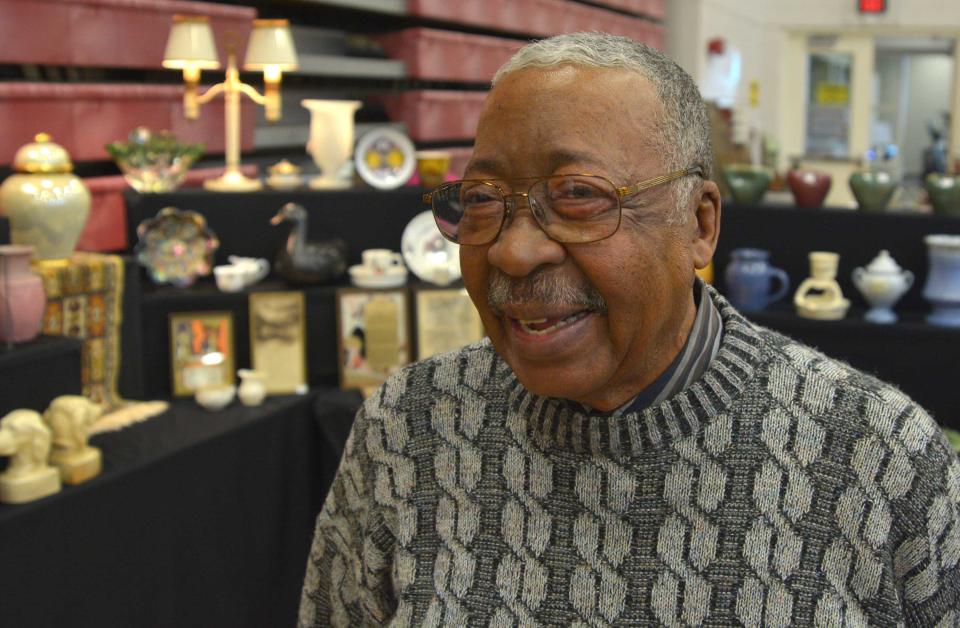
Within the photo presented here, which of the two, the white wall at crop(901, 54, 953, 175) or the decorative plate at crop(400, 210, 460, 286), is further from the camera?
the white wall at crop(901, 54, 953, 175)

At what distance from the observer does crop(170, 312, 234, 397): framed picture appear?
3.37 m

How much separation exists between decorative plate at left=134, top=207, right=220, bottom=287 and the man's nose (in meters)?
2.64

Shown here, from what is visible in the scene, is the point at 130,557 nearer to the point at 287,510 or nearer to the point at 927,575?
the point at 287,510

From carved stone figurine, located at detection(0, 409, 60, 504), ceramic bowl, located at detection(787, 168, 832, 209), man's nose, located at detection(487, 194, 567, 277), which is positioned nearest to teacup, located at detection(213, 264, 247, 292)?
carved stone figurine, located at detection(0, 409, 60, 504)

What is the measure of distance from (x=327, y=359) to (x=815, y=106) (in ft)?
31.0

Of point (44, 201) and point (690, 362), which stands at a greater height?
point (44, 201)

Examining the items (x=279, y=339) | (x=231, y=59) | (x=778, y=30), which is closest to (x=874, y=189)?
(x=279, y=339)

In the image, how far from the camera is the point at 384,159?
4082 mm

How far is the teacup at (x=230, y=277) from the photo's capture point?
3.49 metres

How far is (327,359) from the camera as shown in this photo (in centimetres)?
365

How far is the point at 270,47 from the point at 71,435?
1.74m

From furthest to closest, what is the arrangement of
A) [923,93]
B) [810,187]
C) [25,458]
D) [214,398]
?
1. [923,93]
2. [810,187]
3. [214,398]
4. [25,458]

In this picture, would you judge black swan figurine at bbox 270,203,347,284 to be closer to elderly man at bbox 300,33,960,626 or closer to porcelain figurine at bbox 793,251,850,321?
porcelain figurine at bbox 793,251,850,321

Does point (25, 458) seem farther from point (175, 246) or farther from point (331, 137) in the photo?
point (331, 137)
